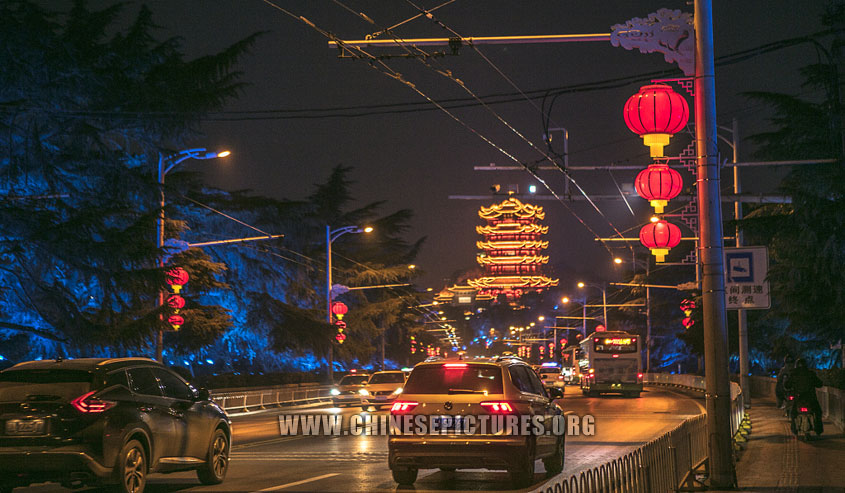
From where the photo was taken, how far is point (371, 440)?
2166 centimetres

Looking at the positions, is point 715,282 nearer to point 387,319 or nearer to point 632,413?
point 632,413

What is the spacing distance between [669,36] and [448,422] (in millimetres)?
6281

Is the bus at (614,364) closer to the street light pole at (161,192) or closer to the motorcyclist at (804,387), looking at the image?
the street light pole at (161,192)

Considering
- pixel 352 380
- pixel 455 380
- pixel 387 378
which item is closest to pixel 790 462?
pixel 455 380

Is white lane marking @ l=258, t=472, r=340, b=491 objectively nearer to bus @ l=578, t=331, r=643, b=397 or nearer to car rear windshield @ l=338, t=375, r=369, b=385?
car rear windshield @ l=338, t=375, r=369, b=385

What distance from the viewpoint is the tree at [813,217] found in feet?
89.7

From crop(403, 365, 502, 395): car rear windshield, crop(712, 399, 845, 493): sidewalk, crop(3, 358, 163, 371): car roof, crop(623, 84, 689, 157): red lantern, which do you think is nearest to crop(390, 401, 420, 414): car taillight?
crop(403, 365, 502, 395): car rear windshield

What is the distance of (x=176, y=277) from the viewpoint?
32031mm

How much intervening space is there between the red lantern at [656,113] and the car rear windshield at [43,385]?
9785mm

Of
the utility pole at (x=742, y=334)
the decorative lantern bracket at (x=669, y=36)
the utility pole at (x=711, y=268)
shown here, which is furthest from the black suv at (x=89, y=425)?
the utility pole at (x=742, y=334)

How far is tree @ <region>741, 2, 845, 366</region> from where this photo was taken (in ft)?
89.7

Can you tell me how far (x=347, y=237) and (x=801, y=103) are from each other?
49.8 meters

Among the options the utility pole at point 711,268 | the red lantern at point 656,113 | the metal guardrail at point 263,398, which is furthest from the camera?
the metal guardrail at point 263,398

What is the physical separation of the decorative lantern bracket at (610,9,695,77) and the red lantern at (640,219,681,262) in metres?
12.6
